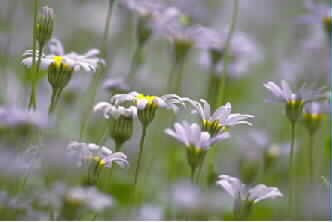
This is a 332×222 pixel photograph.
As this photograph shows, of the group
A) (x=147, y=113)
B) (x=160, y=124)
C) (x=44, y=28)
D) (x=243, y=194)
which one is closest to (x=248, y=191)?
(x=243, y=194)

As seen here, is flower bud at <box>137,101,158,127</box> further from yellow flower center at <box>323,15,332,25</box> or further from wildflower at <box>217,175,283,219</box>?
yellow flower center at <box>323,15,332,25</box>

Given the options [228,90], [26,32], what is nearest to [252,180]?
[228,90]

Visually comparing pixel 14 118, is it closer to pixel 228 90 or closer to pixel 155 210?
pixel 155 210

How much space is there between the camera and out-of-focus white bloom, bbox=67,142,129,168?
0.50 metres

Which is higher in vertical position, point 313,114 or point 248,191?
point 313,114

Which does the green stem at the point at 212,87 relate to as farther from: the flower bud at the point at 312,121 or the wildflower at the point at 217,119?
the wildflower at the point at 217,119

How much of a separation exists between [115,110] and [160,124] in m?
0.33

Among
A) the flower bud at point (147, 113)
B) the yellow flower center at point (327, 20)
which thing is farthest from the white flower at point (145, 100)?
the yellow flower center at point (327, 20)

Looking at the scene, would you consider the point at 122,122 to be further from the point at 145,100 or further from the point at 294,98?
the point at 294,98

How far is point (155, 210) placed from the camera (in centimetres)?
68

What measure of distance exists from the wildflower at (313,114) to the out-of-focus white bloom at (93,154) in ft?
0.81

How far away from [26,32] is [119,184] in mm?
468

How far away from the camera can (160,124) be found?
0.87 m

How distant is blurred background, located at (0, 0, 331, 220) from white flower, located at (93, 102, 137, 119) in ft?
0.11
